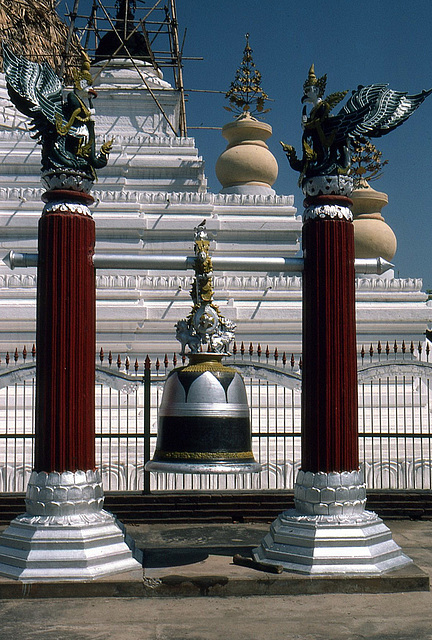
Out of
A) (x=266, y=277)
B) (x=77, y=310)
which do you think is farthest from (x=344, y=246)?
(x=266, y=277)

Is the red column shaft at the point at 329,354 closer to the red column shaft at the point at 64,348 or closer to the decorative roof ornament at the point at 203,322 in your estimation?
the decorative roof ornament at the point at 203,322

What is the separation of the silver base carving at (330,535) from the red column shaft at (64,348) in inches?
77.9

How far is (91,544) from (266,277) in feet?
39.3

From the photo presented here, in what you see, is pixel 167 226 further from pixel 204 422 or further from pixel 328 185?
pixel 204 422

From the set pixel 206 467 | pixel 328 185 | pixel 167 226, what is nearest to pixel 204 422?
pixel 206 467

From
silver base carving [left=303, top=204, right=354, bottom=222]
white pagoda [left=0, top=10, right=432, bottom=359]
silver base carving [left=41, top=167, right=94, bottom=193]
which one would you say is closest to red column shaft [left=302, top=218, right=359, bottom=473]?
silver base carving [left=303, top=204, right=354, bottom=222]

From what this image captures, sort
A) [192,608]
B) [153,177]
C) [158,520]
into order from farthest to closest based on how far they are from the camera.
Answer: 1. [153,177]
2. [158,520]
3. [192,608]

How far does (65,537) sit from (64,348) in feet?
5.67

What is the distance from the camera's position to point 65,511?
295 inches

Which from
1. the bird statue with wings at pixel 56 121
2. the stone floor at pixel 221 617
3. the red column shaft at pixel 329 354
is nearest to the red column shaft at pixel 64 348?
the bird statue with wings at pixel 56 121

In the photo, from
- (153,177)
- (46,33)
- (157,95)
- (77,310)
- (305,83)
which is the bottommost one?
(77,310)

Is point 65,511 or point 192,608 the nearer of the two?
point 192,608

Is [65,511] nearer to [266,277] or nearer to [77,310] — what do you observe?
[77,310]

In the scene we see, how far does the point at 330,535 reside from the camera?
7410 millimetres
